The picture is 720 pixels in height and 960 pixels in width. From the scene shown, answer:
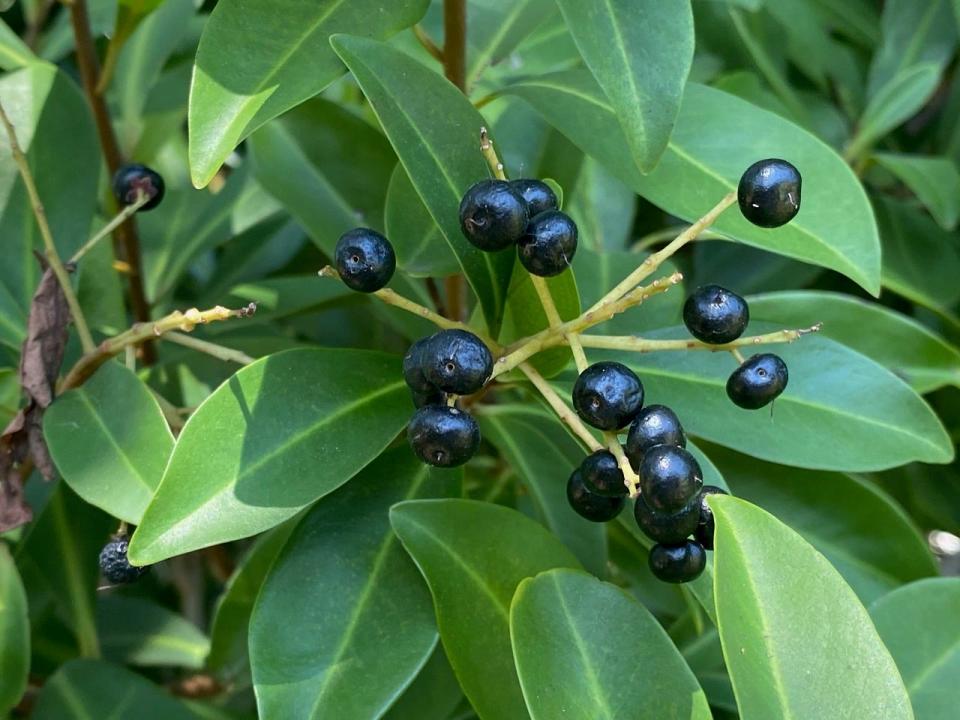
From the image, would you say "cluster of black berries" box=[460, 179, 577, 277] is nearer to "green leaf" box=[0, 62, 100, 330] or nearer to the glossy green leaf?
"green leaf" box=[0, 62, 100, 330]

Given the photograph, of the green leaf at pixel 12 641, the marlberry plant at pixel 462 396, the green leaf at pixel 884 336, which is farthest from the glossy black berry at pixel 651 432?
the green leaf at pixel 12 641

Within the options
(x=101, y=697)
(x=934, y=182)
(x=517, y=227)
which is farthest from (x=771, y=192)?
(x=101, y=697)

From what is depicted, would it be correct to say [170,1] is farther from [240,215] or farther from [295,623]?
[295,623]

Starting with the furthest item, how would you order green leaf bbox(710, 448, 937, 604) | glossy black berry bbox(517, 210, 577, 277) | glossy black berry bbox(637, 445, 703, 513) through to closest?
green leaf bbox(710, 448, 937, 604) → glossy black berry bbox(517, 210, 577, 277) → glossy black berry bbox(637, 445, 703, 513)

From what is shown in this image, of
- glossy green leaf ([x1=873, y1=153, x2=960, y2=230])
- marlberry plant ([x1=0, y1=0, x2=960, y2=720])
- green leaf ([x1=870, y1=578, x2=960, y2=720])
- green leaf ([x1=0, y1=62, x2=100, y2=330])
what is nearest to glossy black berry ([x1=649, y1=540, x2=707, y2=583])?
marlberry plant ([x1=0, y1=0, x2=960, y2=720])

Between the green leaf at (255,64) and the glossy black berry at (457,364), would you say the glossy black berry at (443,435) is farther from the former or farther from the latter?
the green leaf at (255,64)

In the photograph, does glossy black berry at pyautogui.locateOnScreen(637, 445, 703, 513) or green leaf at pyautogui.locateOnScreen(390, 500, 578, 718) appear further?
green leaf at pyautogui.locateOnScreen(390, 500, 578, 718)

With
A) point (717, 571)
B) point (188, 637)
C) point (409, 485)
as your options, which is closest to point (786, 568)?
point (717, 571)

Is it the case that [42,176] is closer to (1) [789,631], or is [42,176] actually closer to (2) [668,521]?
(2) [668,521]
